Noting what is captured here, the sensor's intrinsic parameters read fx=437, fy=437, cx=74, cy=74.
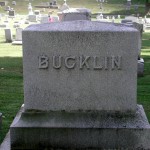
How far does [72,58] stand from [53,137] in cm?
84

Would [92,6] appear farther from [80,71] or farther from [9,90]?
[80,71]

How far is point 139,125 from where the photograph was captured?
14.6 ft

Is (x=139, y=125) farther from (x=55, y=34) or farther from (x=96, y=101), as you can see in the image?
(x=55, y=34)

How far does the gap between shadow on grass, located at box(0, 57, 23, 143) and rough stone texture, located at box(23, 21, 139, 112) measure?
1557 millimetres

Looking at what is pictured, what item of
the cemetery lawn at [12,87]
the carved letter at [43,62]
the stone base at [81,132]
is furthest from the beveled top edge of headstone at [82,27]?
the cemetery lawn at [12,87]

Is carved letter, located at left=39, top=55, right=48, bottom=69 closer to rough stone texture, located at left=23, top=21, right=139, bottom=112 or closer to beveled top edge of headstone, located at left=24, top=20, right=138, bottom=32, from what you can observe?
rough stone texture, located at left=23, top=21, right=139, bottom=112

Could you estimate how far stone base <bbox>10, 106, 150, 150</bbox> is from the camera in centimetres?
445

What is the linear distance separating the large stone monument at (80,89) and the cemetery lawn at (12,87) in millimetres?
1437

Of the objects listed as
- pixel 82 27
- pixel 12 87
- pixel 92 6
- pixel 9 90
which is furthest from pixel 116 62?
pixel 92 6

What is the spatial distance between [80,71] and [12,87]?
5792 mm

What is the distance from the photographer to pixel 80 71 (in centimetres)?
457

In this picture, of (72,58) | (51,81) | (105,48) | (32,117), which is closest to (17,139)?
(32,117)

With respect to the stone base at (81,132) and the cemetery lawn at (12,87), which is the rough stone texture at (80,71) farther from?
the cemetery lawn at (12,87)

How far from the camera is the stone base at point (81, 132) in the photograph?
445 cm
